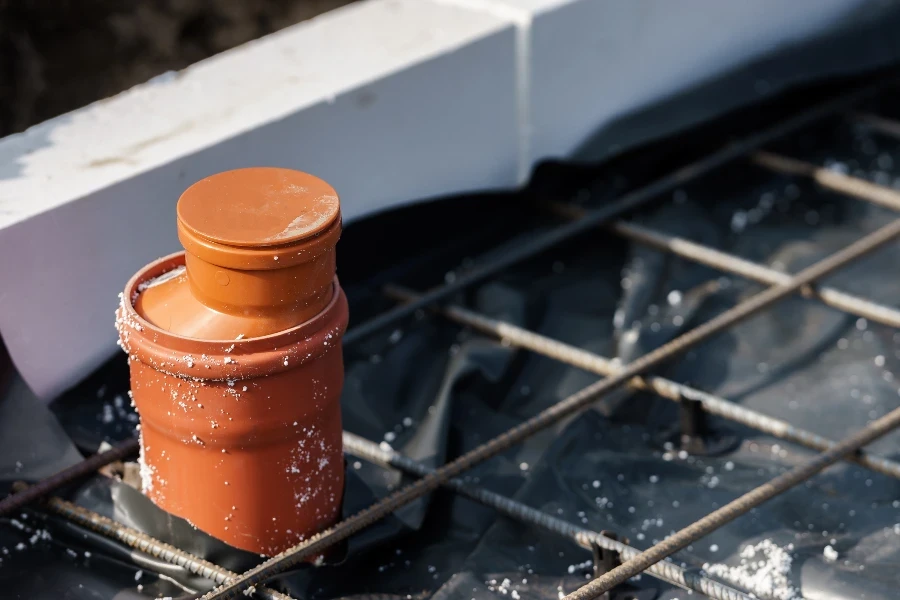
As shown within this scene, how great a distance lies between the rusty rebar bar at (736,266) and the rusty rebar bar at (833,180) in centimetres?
40

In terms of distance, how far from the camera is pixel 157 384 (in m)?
2.11

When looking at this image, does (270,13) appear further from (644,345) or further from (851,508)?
(851,508)

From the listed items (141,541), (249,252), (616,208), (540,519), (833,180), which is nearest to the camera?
(249,252)

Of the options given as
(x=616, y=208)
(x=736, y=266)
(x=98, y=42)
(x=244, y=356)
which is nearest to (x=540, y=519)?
(x=244, y=356)

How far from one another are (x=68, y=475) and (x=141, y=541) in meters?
0.27

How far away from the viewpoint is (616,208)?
354 centimetres

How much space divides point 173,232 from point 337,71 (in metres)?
0.69

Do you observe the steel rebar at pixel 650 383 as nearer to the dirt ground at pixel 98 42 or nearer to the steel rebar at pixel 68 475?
the steel rebar at pixel 68 475

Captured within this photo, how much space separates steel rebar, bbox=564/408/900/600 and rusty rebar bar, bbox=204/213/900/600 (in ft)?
1.44

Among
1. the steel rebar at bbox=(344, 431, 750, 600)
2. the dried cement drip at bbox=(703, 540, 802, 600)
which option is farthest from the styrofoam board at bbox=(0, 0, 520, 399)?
the dried cement drip at bbox=(703, 540, 802, 600)

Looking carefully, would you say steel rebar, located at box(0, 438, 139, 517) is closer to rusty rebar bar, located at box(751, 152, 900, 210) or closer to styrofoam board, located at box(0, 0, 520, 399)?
styrofoam board, located at box(0, 0, 520, 399)

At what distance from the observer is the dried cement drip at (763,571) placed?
2.34m

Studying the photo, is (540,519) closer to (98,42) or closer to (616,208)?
(616,208)

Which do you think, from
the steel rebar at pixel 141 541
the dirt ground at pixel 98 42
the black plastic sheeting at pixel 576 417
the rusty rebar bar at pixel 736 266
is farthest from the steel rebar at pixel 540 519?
the dirt ground at pixel 98 42
